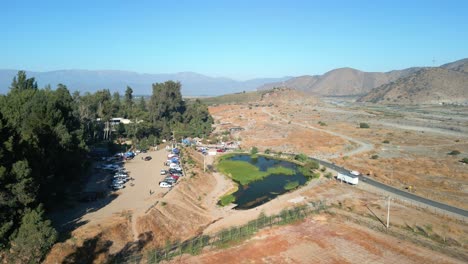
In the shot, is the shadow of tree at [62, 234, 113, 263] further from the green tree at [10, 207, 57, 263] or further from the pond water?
the pond water

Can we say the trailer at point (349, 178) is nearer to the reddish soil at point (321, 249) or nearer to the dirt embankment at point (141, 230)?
the reddish soil at point (321, 249)

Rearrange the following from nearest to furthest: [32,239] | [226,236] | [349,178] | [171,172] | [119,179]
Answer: [32,239] < [226,236] < [119,179] < [171,172] < [349,178]

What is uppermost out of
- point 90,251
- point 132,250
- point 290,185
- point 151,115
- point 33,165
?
point 33,165

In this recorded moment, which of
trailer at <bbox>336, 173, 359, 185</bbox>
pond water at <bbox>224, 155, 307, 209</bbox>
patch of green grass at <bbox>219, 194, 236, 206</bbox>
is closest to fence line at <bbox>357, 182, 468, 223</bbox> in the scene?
trailer at <bbox>336, 173, 359, 185</bbox>

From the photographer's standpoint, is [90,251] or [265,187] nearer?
[90,251]

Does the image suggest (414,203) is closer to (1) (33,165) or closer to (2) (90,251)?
(2) (90,251)

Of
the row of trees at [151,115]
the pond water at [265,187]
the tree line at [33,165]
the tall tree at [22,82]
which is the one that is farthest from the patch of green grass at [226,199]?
the tall tree at [22,82]

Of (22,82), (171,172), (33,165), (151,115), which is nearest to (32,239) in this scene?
(33,165)

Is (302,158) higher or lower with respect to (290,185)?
higher
